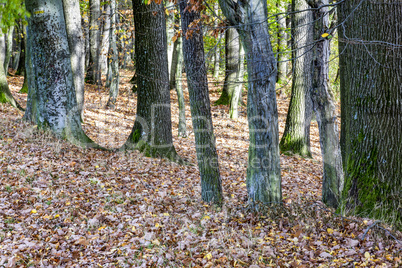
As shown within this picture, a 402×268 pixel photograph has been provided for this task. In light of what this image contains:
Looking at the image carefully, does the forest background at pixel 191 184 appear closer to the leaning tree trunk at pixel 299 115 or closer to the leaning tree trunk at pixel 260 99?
the leaning tree trunk at pixel 260 99

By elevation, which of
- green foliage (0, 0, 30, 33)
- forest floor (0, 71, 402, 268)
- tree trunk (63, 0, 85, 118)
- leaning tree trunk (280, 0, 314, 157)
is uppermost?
tree trunk (63, 0, 85, 118)

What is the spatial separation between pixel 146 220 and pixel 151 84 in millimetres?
3999

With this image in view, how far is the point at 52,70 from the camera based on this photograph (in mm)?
7965

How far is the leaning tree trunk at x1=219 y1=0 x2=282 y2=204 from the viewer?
16.1 ft

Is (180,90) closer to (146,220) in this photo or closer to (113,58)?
(113,58)

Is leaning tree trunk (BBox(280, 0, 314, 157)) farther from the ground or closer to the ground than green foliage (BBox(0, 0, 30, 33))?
closer to the ground

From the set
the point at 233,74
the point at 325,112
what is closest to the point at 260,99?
the point at 325,112

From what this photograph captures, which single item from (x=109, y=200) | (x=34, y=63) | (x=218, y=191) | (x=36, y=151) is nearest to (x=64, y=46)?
(x=34, y=63)

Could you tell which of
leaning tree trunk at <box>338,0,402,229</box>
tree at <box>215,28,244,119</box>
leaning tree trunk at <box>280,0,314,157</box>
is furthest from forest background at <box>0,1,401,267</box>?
tree at <box>215,28,244,119</box>

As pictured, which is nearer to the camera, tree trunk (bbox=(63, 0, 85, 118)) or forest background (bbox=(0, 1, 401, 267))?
forest background (bbox=(0, 1, 401, 267))

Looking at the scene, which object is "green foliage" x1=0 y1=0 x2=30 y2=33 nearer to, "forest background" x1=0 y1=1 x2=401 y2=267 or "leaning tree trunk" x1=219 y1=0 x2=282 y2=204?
"forest background" x1=0 y1=1 x2=401 y2=267

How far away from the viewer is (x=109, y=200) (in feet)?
19.6

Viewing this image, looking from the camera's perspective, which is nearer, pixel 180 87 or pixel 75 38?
pixel 75 38

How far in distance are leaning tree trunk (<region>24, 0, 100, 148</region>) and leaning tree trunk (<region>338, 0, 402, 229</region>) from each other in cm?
646
